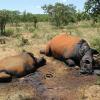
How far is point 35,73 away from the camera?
10.6 metres

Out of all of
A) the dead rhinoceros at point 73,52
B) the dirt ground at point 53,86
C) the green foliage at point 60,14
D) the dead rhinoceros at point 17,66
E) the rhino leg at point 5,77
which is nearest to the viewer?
the dirt ground at point 53,86

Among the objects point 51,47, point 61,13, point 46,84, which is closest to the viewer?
point 46,84

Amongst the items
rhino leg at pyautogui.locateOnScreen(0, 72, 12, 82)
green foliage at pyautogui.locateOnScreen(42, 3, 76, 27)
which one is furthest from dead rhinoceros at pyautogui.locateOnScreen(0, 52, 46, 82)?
green foliage at pyautogui.locateOnScreen(42, 3, 76, 27)

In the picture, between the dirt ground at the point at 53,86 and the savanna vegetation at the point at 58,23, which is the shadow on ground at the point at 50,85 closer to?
the dirt ground at the point at 53,86

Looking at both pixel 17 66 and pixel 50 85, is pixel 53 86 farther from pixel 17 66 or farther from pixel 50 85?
pixel 17 66

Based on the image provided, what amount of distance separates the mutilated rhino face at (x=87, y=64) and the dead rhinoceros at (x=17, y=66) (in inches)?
62.8

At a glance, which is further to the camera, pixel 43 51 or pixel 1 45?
pixel 1 45

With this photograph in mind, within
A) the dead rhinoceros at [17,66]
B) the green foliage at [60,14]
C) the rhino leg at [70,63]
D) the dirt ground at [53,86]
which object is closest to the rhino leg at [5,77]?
the dead rhinoceros at [17,66]

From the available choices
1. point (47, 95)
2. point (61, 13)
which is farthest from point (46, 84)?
point (61, 13)

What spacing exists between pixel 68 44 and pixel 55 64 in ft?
2.73

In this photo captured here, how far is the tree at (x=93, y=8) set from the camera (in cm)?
1060

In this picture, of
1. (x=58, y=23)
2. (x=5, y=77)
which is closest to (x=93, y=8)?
(x=5, y=77)

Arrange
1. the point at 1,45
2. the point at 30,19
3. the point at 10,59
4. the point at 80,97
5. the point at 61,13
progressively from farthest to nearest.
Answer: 1. the point at 30,19
2. the point at 61,13
3. the point at 1,45
4. the point at 10,59
5. the point at 80,97

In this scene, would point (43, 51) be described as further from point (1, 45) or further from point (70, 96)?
point (70, 96)
